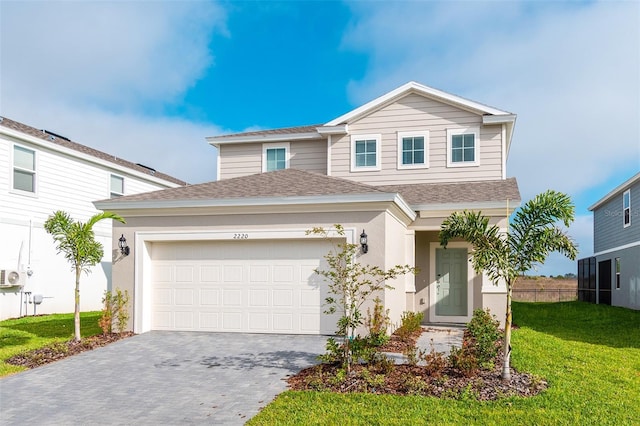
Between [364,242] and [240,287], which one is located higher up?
[364,242]

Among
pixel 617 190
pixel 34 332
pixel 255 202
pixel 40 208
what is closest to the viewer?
pixel 255 202

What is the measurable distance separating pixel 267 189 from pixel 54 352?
574 cm

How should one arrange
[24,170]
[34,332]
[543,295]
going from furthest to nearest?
1. [543,295]
2. [24,170]
3. [34,332]

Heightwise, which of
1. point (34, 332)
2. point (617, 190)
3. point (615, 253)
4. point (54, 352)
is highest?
point (617, 190)

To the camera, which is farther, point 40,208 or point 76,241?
point 40,208

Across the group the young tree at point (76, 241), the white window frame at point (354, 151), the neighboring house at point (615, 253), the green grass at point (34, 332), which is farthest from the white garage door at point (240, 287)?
the neighboring house at point (615, 253)

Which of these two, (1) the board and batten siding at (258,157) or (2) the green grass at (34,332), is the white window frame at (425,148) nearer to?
(1) the board and batten siding at (258,157)

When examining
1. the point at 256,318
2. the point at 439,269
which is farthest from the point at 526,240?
the point at 439,269

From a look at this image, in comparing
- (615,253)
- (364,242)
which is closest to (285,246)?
(364,242)

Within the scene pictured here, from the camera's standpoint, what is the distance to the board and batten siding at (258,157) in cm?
1795

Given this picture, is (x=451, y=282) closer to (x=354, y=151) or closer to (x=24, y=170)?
(x=354, y=151)

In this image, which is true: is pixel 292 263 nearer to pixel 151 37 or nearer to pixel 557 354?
pixel 557 354

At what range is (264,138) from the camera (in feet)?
59.9

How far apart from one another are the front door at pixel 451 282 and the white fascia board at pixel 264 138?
6107 millimetres
